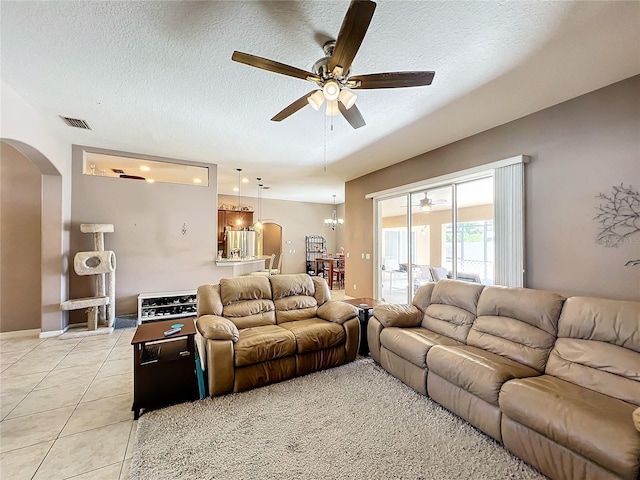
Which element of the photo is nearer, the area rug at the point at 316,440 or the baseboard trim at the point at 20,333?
the area rug at the point at 316,440

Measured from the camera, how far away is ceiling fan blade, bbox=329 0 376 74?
4.68 ft

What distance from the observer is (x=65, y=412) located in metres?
2.30

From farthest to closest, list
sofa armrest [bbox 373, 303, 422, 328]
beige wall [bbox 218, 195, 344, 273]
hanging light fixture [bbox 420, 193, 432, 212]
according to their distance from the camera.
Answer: beige wall [bbox 218, 195, 344, 273] → hanging light fixture [bbox 420, 193, 432, 212] → sofa armrest [bbox 373, 303, 422, 328]

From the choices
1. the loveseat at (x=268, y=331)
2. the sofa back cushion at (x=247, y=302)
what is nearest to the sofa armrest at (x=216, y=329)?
the loveseat at (x=268, y=331)

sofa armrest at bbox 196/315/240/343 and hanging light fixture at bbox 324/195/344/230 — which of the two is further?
hanging light fixture at bbox 324/195/344/230

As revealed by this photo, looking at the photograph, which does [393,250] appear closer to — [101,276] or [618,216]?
[618,216]

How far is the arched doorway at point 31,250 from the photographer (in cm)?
407

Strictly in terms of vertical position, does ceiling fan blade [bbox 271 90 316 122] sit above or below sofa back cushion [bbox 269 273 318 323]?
above

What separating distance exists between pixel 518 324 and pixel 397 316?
43.9 inches

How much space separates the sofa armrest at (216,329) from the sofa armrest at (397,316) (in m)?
1.58

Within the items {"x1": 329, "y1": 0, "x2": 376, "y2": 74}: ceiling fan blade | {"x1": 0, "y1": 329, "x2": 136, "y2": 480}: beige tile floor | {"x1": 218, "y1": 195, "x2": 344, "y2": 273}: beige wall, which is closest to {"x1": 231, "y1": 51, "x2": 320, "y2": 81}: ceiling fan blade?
{"x1": 329, "y1": 0, "x2": 376, "y2": 74}: ceiling fan blade

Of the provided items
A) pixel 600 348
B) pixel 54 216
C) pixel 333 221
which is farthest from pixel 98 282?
pixel 333 221

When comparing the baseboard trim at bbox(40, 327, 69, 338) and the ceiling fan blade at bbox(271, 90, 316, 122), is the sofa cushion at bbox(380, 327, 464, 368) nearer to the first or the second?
the ceiling fan blade at bbox(271, 90, 316, 122)

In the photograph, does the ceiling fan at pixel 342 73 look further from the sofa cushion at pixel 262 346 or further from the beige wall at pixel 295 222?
the beige wall at pixel 295 222
